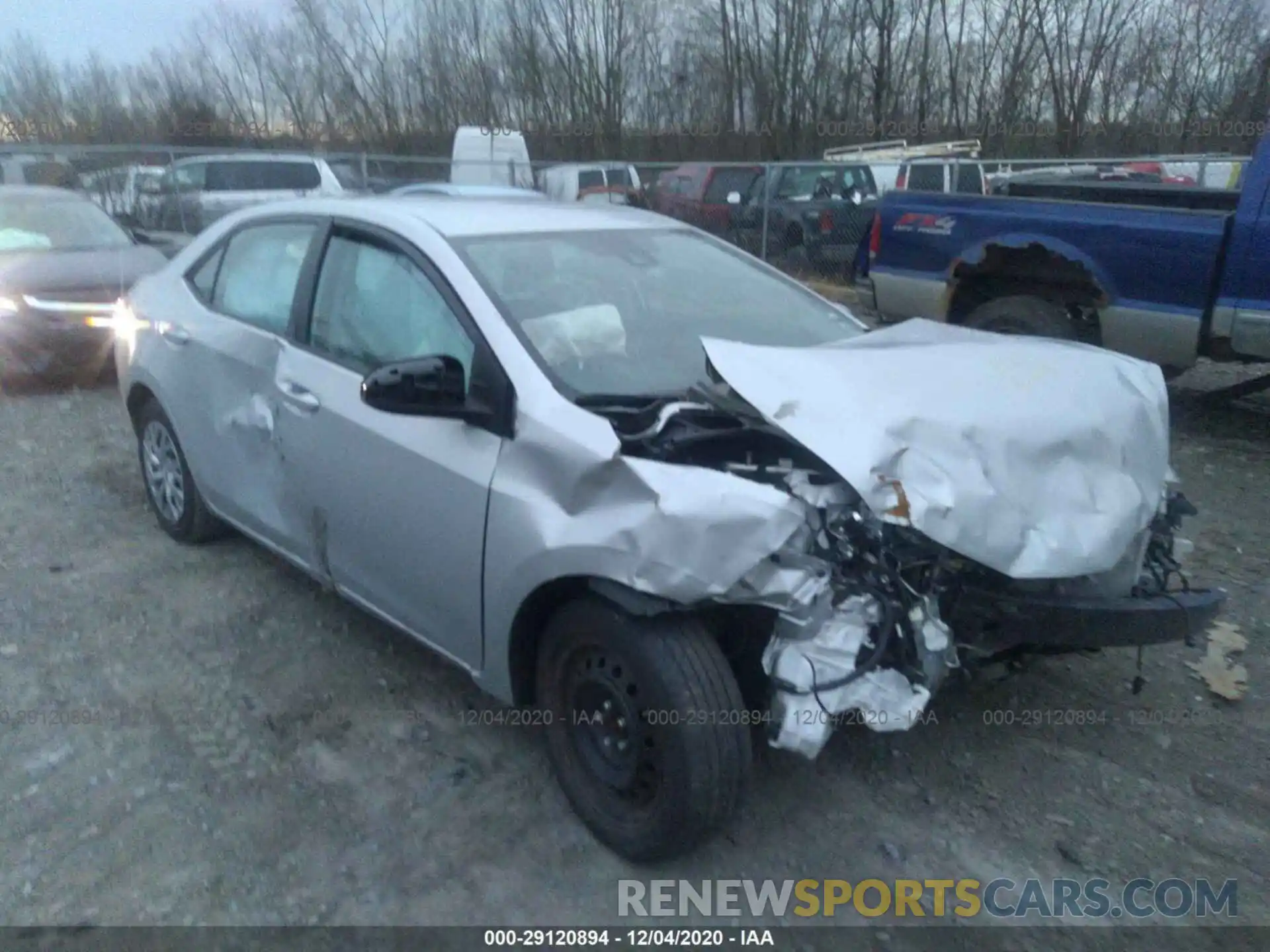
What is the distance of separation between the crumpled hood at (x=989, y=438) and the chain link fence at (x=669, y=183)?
9871 millimetres

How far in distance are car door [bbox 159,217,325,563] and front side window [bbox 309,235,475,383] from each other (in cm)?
25

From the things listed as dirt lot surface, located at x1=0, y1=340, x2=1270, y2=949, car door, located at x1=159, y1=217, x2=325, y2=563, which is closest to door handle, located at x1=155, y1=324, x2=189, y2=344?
car door, located at x1=159, y1=217, x2=325, y2=563

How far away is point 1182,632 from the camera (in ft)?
10.1

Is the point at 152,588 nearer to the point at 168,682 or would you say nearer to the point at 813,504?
the point at 168,682

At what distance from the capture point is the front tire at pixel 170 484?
16.4ft

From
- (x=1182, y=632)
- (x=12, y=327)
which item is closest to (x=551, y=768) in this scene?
(x=1182, y=632)

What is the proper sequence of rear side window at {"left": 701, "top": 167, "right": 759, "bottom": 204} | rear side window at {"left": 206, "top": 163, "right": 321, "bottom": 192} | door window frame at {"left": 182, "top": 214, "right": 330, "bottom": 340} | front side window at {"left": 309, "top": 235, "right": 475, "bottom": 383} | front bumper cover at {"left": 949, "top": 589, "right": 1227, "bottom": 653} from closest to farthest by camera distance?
1. front bumper cover at {"left": 949, "top": 589, "right": 1227, "bottom": 653}
2. front side window at {"left": 309, "top": 235, "right": 475, "bottom": 383}
3. door window frame at {"left": 182, "top": 214, "right": 330, "bottom": 340}
4. rear side window at {"left": 206, "top": 163, "right": 321, "bottom": 192}
5. rear side window at {"left": 701, "top": 167, "right": 759, "bottom": 204}

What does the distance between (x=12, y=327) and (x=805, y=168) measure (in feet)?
31.5

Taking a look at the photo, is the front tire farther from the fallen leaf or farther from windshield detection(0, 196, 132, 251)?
windshield detection(0, 196, 132, 251)

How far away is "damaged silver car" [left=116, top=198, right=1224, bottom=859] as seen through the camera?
2.77 meters

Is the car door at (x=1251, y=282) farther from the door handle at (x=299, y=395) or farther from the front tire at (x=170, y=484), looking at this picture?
the front tire at (x=170, y=484)

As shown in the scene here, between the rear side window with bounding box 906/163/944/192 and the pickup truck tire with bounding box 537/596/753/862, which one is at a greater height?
the rear side window with bounding box 906/163/944/192

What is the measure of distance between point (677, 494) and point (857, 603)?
1.84 ft

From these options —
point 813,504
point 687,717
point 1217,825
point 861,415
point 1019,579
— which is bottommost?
point 1217,825
